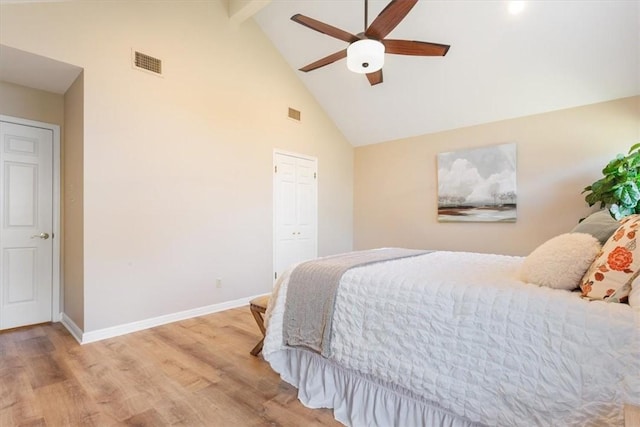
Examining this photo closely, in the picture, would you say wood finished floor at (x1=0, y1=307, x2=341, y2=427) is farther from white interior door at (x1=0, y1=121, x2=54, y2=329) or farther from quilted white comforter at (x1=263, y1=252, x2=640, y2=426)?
quilted white comforter at (x1=263, y1=252, x2=640, y2=426)

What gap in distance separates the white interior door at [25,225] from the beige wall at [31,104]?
0.41 ft

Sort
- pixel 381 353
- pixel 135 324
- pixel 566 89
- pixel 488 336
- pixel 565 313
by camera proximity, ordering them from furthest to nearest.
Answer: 1. pixel 566 89
2. pixel 135 324
3. pixel 381 353
4. pixel 488 336
5. pixel 565 313

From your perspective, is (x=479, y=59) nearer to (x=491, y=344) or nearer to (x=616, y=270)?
(x=616, y=270)

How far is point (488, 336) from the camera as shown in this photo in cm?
129

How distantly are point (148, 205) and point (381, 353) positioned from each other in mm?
2712

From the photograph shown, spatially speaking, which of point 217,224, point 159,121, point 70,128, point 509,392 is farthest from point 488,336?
point 70,128

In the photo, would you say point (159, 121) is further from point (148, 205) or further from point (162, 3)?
point (162, 3)

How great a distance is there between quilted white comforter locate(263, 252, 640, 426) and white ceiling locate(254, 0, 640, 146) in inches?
111

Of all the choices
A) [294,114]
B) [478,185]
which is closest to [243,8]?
[294,114]

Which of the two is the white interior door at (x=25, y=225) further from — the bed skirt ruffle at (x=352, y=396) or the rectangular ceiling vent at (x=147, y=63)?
the bed skirt ruffle at (x=352, y=396)

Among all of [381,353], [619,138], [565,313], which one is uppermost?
[619,138]

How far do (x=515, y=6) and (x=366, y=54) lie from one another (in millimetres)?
1820

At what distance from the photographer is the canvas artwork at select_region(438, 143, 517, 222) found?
4.05 meters

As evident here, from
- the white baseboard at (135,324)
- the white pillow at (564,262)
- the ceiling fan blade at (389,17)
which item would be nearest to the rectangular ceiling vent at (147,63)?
the ceiling fan blade at (389,17)
